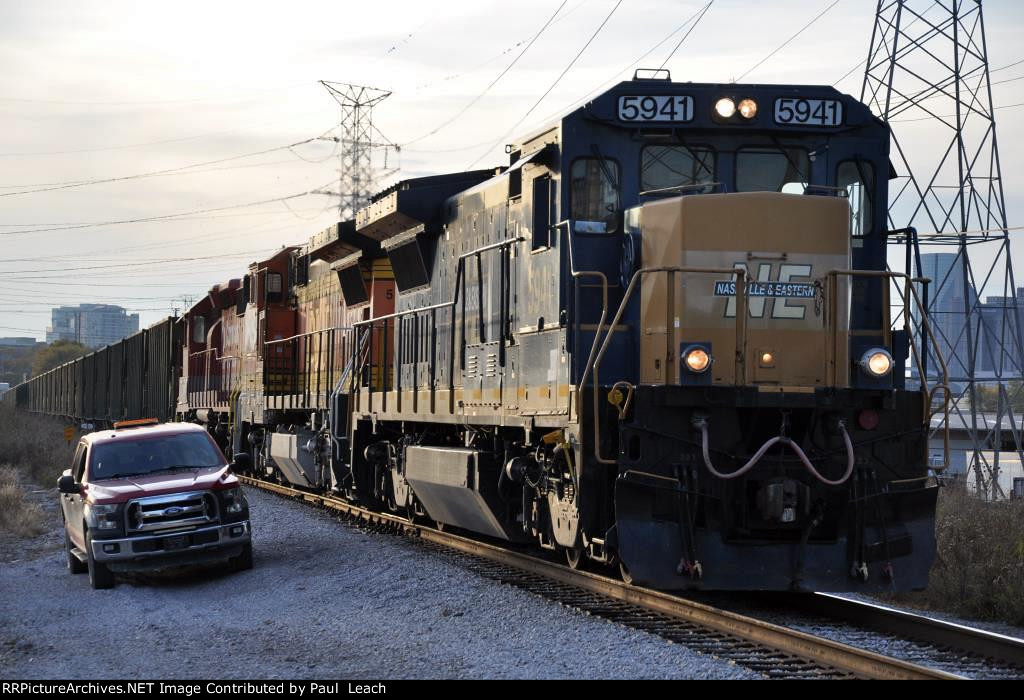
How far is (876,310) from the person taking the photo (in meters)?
8.95

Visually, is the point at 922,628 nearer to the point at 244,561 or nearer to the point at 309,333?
the point at 244,561

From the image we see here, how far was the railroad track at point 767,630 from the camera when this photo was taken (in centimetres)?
650

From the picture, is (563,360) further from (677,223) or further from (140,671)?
(140,671)

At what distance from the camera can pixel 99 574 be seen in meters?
10.5

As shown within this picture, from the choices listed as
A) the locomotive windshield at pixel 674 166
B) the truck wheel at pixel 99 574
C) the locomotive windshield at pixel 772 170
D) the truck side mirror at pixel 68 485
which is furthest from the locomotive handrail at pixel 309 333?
the locomotive windshield at pixel 772 170

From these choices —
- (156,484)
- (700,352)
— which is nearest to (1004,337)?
(700,352)

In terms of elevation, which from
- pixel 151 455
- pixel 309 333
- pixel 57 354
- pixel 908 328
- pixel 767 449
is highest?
pixel 57 354

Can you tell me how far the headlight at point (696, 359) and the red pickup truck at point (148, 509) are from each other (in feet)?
16.0

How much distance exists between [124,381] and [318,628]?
29668mm

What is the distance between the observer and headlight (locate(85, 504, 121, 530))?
1056 centimetres

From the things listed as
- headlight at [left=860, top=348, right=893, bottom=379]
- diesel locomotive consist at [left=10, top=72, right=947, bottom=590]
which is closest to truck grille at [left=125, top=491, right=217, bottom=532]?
diesel locomotive consist at [left=10, top=72, right=947, bottom=590]

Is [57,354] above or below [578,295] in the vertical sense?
above

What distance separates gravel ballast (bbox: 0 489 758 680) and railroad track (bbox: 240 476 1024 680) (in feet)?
0.81
